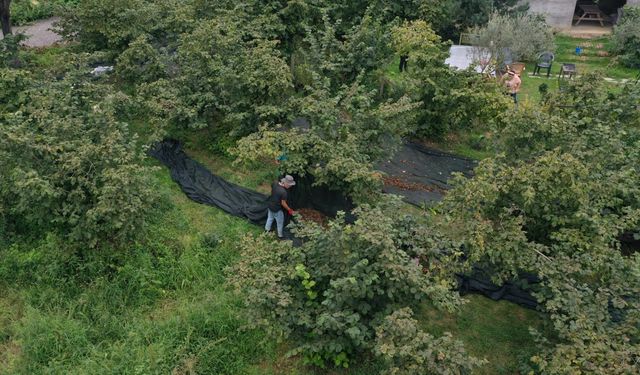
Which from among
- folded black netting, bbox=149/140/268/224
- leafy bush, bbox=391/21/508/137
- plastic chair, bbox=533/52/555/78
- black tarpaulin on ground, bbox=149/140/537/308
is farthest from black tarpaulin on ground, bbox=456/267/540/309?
plastic chair, bbox=533/52/555/78

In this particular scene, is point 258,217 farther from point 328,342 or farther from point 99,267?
point 328,342

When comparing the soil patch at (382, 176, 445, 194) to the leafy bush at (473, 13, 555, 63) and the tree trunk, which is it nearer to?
the leafy bush at (473, 13, 555, 63)

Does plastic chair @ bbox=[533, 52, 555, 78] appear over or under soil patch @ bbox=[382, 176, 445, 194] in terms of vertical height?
over

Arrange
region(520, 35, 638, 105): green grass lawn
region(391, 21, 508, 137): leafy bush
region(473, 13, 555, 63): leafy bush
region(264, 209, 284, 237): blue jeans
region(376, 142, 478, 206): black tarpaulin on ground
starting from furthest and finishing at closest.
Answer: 1. region(520, 35, 638, 105): green grass lawn
2. region(473, 13, 555, 63): leafy bush
3. region(391, 21, 508, 137): leafy bush
4. region(376, 142, 478, 206): black tarpaulin on ground
5. region(264, 209, 284, 237): blue jeans

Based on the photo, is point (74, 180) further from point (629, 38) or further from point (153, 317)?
point (629, 38)

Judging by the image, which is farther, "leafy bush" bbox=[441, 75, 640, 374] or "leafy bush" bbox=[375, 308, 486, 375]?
"leafy bush" bbox=[441, 75, 640, 374]

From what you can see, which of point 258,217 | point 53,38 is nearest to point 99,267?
point 258,217

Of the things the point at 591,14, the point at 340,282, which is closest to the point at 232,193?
the point at 340,282
